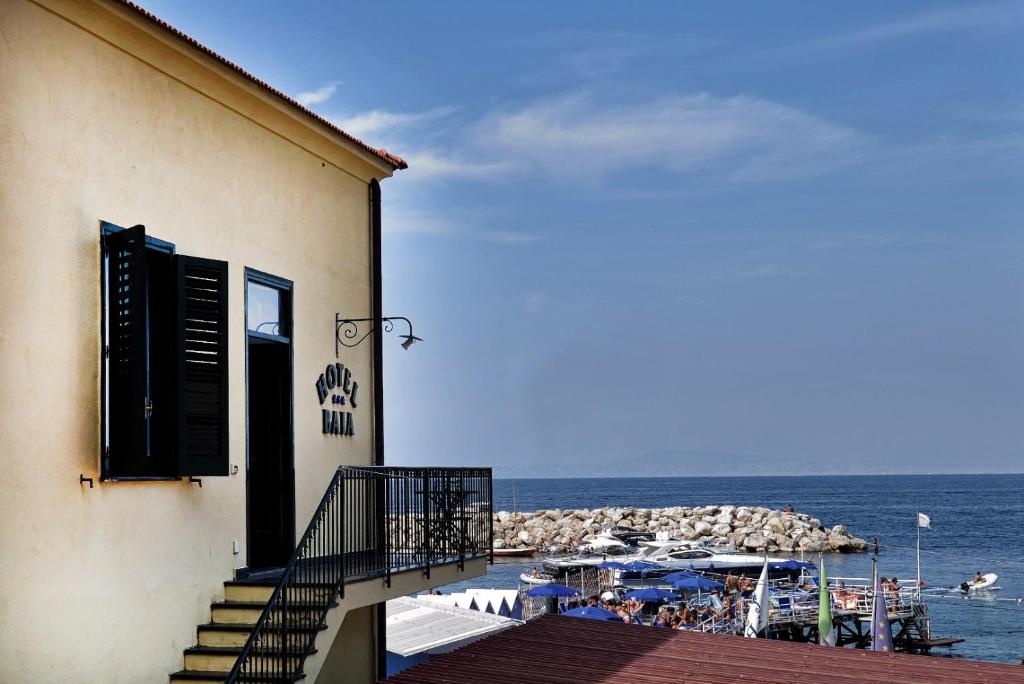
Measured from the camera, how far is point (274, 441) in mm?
12672

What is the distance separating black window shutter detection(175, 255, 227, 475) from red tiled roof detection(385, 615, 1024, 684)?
247cm

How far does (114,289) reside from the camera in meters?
9.38

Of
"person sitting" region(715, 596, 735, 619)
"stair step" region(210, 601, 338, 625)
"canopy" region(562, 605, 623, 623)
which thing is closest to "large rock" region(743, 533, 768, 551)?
"person sitting" region(715, 596, 735, 619)

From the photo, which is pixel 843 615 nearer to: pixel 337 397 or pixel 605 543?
pixel 605 543

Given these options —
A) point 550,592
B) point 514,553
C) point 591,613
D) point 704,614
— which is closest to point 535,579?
point 550,592

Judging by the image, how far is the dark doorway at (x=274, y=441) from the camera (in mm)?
12547

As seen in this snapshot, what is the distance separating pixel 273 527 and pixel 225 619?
189cm

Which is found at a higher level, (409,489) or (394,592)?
(409,489)

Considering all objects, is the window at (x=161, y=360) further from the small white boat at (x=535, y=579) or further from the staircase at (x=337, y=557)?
the small white boat at (x=535, y=579)

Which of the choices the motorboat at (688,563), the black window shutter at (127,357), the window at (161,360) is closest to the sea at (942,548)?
the motorboat at (688,563)

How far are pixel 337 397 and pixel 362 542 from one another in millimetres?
1852

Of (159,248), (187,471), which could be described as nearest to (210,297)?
(159,248)

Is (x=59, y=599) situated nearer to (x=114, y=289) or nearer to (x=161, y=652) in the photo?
(x=161, y=652)

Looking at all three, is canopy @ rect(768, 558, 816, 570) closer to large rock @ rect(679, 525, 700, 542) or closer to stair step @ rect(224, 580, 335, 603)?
large rock @ rect(679, 525, 700, 542)
